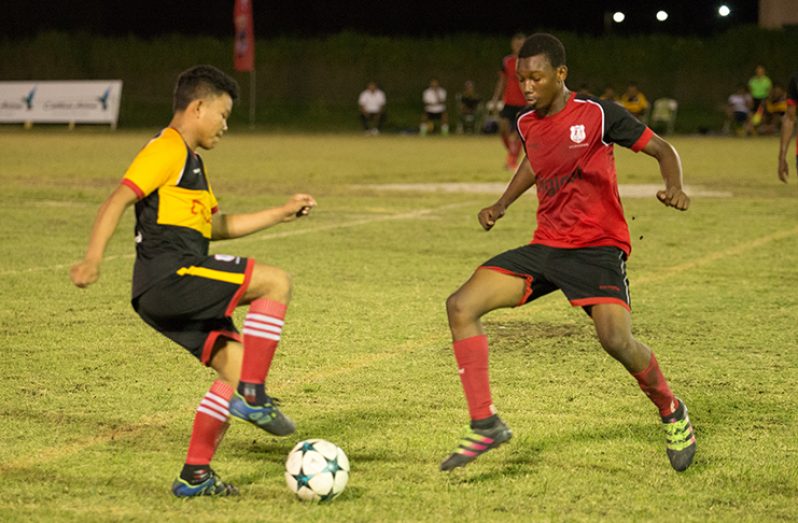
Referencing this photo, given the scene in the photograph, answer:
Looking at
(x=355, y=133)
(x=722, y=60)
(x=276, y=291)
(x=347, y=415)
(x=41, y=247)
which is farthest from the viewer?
(x=722, y=60)

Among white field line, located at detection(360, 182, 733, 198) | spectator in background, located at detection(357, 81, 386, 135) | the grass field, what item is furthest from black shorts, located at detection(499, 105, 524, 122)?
spectator in background, located at detection(357, 81, 386, 135)

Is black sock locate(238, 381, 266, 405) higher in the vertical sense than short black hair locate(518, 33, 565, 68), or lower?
→ lower

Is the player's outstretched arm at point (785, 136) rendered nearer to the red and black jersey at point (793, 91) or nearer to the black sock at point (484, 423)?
the red and black jersey at point (793, 91)

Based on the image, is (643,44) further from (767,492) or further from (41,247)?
(767,492)

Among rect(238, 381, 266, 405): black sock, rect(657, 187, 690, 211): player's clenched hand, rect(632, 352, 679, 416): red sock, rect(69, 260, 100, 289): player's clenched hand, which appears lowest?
rect(632, 352, 679, 416): red sock

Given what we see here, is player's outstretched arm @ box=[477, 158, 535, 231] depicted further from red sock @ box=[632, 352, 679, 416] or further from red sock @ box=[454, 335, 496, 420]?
red sock @ box=[632, 352, 679, 416]

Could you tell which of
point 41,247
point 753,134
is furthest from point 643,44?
point 41,247

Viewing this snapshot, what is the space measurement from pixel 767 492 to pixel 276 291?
1.96m

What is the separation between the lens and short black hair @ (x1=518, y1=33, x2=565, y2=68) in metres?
5.29

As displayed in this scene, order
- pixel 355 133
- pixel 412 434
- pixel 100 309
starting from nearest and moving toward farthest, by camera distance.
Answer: pixel 412 434
pixel 100 309
pixel 355 133

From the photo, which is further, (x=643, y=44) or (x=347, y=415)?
(x=643, y=44)

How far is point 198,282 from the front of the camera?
4.56 metres

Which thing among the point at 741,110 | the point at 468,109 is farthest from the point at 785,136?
the point at 468,109

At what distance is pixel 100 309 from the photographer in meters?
8.83
